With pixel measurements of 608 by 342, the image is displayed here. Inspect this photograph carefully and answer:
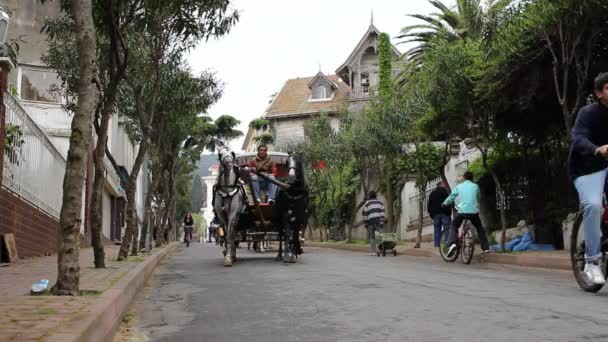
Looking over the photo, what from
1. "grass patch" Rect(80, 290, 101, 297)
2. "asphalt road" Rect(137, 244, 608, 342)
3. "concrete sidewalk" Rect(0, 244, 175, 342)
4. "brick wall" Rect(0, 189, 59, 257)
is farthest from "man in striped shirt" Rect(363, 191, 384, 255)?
"grass patch" Rect(80, 290, 101, 297)

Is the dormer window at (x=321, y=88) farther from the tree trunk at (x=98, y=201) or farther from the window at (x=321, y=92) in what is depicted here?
the tree trunk at (x=98, y=201)

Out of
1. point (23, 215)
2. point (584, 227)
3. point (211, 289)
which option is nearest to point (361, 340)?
point (584, 227)

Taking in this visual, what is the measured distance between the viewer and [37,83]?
29281 mm

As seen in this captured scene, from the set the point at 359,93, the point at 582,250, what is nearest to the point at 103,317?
the point at 582,250

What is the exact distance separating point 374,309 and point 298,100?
54.7 meters

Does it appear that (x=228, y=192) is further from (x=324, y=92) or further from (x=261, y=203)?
(x=324, y=92)

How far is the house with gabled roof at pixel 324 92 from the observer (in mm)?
52688

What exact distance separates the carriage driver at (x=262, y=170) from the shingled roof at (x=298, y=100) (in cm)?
4058

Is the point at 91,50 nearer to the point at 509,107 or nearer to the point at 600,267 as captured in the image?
the point at 600,267

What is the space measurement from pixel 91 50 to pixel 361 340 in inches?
161

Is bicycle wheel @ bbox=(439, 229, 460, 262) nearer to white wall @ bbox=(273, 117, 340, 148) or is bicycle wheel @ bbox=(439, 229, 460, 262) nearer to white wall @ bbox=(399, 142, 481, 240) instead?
white wall @ bbox=(399, 142, 481, 240)

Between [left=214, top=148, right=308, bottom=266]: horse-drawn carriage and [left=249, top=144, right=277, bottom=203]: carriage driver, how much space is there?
0.10 metres

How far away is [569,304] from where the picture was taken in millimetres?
6254

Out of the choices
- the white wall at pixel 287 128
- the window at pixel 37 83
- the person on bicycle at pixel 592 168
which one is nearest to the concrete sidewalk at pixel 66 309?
the person on bicycle at pixel 592 168
